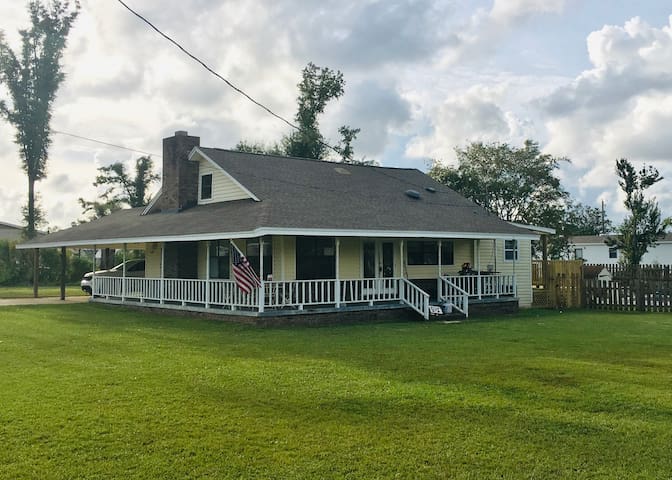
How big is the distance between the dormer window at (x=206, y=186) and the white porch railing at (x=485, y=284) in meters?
8.97

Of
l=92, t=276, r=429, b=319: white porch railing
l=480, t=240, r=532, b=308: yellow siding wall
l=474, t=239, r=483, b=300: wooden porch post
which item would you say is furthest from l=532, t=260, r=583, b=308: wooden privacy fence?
l=92, t=276, r=429, b=319: white porch railing

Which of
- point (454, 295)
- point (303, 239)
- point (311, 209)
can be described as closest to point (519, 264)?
point (454, 295)

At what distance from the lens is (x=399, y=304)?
1956 centimetres

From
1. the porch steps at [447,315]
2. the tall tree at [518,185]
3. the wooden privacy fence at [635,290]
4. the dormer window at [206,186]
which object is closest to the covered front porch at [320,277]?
the porch steps at [447,315]

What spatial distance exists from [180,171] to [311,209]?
7.04m

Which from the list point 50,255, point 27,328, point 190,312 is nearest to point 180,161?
point 190,312

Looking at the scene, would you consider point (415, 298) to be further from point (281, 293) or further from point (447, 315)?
point (281, 293)

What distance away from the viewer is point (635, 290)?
2278 cm

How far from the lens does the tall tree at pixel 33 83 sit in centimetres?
4191

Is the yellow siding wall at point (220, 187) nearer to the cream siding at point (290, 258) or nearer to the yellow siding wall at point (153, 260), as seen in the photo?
the cream siding at point (290, 258)

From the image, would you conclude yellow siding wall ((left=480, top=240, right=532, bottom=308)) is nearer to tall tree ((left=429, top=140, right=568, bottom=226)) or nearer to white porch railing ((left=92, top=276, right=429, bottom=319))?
white porch railing ((left=92, top=276, right=429, bottom=319))

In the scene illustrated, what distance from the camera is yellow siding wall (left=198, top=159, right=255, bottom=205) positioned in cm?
2167

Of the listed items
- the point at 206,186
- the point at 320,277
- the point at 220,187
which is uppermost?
the point at 206,186

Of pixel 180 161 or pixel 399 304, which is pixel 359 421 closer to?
pixel 399 304
